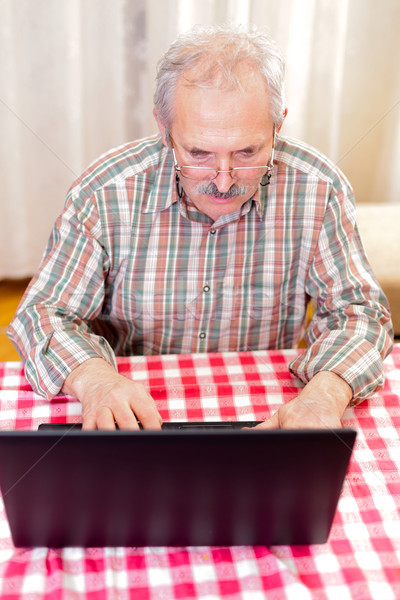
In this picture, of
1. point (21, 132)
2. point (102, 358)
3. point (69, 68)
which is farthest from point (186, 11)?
point (102, 358)

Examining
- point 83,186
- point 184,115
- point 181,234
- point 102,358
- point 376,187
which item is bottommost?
point 376,187

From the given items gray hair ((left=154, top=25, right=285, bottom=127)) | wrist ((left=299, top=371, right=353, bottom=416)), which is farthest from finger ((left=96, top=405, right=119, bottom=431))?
gray hair ((left=154, top=25, right=285, bottom=127))

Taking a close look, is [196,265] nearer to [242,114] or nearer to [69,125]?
[242,114]

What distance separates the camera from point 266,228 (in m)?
1.48

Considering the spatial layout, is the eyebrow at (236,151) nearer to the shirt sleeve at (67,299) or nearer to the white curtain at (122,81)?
the shirt sleeve at (67,299)

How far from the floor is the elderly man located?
3.60 ft

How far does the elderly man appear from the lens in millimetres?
1197

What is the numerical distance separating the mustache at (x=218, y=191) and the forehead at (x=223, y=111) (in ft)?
0.33

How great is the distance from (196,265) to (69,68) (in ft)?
5.10

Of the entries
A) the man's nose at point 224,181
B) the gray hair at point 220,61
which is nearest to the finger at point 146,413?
the man's nose at point 224,181

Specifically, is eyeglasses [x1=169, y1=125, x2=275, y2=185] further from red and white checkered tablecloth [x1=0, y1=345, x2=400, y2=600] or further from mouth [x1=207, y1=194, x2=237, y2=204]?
red and white checkered tablecloth [x1=0, y1=345, x2=400, y2=600]

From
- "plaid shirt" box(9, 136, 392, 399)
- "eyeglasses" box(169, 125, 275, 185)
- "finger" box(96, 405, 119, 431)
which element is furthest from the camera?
"plaid shirt" box(9, 136, 392, 399)

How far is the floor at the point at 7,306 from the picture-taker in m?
2.58

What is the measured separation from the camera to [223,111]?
119cm
